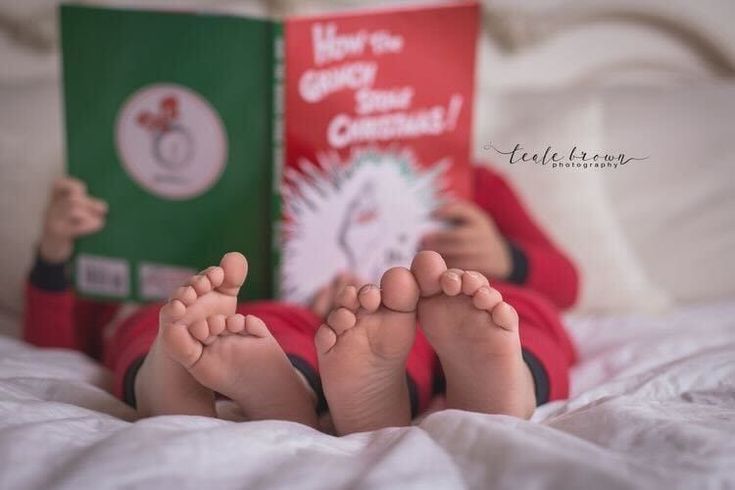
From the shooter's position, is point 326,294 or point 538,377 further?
point 326,294

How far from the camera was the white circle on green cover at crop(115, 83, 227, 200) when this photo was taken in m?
0.83

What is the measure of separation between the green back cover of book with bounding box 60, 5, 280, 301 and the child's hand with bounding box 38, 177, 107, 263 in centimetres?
1

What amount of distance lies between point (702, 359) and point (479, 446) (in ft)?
1.02

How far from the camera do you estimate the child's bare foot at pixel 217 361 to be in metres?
0.56

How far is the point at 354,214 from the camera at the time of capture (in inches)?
33.5

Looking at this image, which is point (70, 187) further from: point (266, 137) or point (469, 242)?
point (469, 242)

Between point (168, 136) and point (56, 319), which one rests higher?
point (168, 136)

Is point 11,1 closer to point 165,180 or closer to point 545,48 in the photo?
point 165,180

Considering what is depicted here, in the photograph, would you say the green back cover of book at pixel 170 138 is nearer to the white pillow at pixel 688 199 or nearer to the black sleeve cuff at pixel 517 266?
the black sleeve cuff at pixel 517 266

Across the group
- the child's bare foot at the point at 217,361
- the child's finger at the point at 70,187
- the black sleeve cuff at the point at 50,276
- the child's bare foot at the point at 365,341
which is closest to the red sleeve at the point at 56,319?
the black sleeve cuff at the point at 50,276

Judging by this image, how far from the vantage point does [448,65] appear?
820 mm

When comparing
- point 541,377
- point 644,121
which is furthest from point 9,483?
point 644,121

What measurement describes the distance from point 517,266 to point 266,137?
368 millimetres

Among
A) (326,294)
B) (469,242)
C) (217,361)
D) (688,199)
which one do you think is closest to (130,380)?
(217,361)
